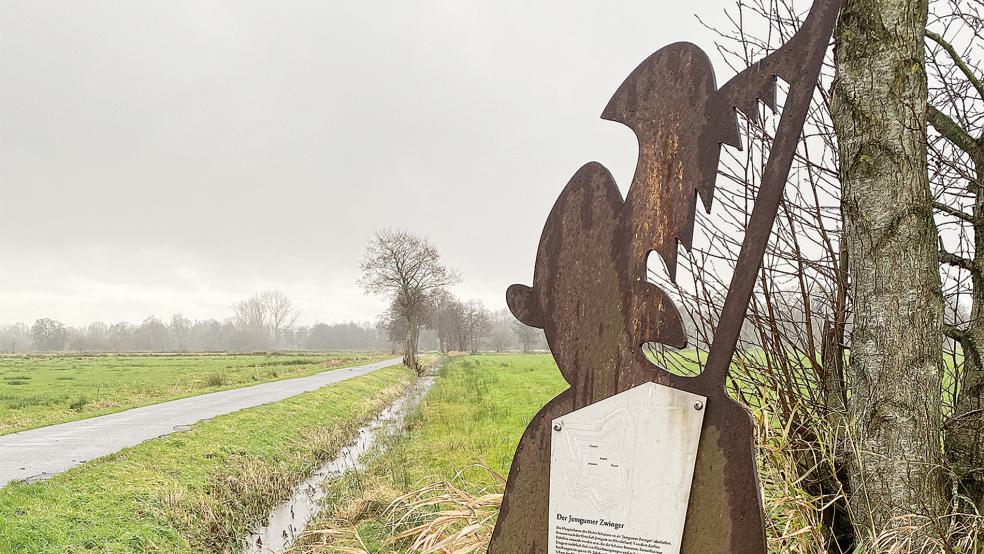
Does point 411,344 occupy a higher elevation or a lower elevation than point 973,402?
higher

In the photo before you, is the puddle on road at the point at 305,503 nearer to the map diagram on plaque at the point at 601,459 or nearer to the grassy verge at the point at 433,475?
the grassy verge at the point at 433,475

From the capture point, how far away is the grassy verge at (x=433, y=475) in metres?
3.58

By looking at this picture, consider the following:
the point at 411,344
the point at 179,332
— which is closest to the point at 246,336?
the point at 179,332

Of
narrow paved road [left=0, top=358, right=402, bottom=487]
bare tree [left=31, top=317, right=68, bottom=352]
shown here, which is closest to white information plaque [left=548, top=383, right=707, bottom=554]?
narrow paved road [left=0, top=358, right=402, bottom=487]

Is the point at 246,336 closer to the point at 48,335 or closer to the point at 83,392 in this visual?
the point at 48,335

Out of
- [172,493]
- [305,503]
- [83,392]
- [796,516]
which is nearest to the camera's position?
[796,516]

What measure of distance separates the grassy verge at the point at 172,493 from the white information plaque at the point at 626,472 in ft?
15.9

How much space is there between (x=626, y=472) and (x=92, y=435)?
1092 centimetres

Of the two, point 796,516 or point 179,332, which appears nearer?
point 796,516

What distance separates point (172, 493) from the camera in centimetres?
663

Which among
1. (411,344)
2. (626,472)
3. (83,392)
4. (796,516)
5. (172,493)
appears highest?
(411,344)

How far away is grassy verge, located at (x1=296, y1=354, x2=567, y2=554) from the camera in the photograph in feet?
11.7

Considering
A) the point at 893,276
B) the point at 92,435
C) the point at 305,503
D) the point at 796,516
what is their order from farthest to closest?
the point at 92,435
the point at 305,503
the point at 796,516
the point at 893,276

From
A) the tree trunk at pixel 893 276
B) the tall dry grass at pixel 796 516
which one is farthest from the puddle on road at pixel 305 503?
the tree trunk at pixel 893 276
